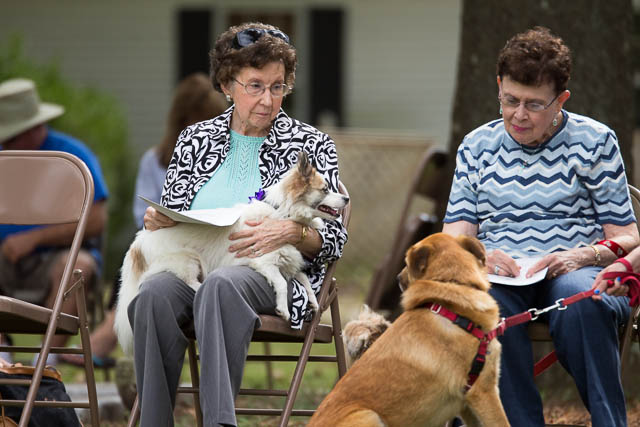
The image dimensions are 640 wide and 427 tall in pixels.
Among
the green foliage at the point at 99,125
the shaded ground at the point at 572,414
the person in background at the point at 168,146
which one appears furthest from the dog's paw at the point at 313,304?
the green foliage at the point at 99,125

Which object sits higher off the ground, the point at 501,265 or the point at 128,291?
the point at 501,265

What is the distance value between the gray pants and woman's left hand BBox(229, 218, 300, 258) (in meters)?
0.12

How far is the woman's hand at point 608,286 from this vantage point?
11.9 feet

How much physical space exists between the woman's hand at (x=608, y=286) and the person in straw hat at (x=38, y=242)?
363 centimetres

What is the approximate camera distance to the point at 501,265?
3857 millimetres

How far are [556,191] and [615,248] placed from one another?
0.32 m

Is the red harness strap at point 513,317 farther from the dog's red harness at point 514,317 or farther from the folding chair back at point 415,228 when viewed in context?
the folding chair back at point 415,228

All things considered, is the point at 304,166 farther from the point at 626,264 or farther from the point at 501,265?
the point at 626,264

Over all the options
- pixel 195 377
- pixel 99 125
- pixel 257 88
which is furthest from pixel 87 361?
pixel 99 125

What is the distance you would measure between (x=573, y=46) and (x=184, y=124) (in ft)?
8.31

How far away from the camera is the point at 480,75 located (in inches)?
223

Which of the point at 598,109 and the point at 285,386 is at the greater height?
the point at 598,109

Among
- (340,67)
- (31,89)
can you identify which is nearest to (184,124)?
(31,89)

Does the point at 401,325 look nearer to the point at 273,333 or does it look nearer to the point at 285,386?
the point at 273,333
